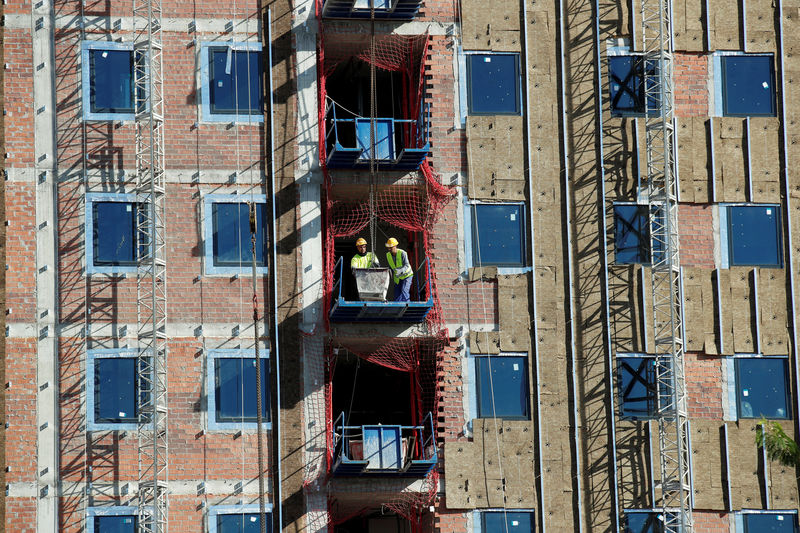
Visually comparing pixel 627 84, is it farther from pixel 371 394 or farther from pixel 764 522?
pixel 764 522

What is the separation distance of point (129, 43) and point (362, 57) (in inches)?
275

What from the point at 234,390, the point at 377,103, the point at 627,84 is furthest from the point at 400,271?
Answer: the point at 627,84

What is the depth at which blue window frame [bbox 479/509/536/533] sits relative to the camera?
1682 inches

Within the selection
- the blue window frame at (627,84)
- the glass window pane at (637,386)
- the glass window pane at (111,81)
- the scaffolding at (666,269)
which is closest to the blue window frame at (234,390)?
the glass window pane at (111,81)

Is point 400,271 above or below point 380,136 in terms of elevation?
below

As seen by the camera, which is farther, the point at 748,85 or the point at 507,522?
the point at 748,85

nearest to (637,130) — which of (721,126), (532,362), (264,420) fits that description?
→ (721,126)

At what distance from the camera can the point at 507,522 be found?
141 ft

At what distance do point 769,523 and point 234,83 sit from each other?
806 inches

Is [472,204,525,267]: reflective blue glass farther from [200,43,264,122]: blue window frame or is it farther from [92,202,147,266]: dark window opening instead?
[92,202,147,266]: dark window opening

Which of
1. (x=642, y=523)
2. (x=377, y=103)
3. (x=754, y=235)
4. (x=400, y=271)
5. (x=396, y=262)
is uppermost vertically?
(x=377, y=103)

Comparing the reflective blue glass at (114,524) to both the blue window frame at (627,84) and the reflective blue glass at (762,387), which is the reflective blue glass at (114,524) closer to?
the reflective blue glass at (762,387)

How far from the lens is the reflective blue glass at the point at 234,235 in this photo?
43.0m

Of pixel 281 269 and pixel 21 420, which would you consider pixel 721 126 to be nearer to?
pixel 281 269
